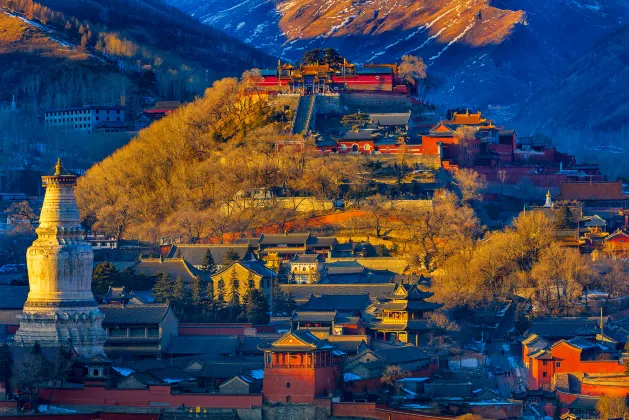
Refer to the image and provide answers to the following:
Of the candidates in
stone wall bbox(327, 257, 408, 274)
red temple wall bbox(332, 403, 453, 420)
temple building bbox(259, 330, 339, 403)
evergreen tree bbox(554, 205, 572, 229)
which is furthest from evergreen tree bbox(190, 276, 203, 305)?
evergreen tree bbox(554, 205, 572, 229)

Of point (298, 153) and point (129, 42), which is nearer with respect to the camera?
point (298, 153)

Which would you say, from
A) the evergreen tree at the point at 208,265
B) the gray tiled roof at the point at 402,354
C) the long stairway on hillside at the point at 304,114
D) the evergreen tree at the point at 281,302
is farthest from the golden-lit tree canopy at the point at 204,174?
the gray tiled roof at the point at 402,354

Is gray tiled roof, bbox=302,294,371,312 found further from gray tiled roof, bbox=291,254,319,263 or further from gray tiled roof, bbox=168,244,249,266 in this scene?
gray tiled roof, bbox=168,244,249,266

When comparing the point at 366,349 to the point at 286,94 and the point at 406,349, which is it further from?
the point at 286,94

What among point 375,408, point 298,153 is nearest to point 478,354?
point 375,408

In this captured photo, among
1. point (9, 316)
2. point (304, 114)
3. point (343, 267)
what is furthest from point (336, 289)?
point (304, 114)
